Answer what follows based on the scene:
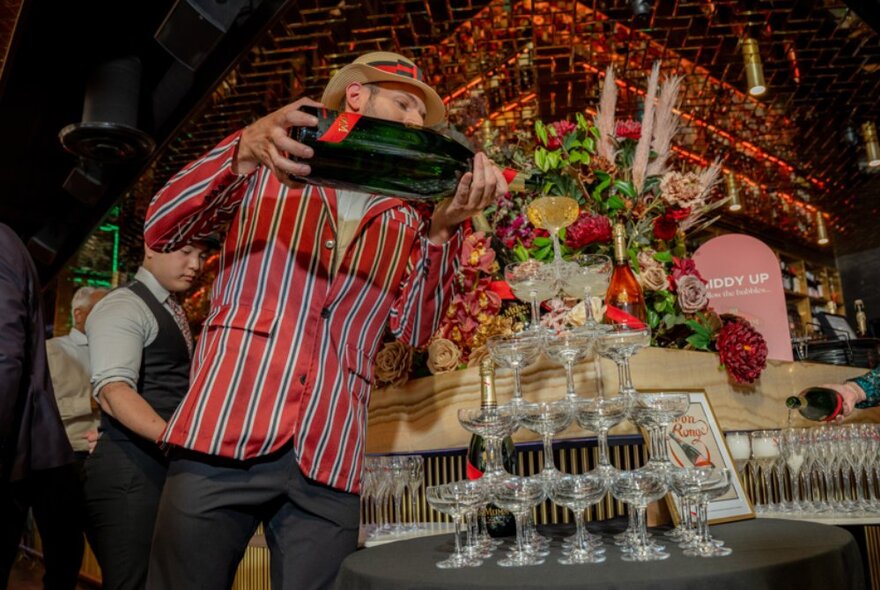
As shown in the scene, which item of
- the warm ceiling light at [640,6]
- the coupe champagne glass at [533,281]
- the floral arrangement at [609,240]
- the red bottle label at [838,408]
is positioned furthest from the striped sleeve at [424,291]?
the warm ceiling light at [640,6]

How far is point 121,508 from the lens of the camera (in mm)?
1914

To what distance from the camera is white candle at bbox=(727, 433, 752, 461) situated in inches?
65.7

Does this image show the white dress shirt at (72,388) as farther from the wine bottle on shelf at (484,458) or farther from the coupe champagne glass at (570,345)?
the coupe champagne glass at (570,345)

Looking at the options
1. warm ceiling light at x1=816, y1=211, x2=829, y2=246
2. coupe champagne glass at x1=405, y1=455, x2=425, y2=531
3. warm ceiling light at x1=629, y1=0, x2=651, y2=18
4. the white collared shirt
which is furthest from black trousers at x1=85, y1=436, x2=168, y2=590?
warm ceiling light at x1=816, y1=211, x2=829, y2=246

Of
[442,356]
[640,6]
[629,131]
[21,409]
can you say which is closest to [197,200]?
[442,356]

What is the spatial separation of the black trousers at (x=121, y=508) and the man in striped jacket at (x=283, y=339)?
91 cm

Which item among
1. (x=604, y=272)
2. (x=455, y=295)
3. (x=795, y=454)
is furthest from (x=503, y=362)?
(x=795, y=454)

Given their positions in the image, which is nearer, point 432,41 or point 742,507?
point 742,507

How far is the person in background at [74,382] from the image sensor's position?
318 centimetres

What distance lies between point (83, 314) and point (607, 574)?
3136 millimetres

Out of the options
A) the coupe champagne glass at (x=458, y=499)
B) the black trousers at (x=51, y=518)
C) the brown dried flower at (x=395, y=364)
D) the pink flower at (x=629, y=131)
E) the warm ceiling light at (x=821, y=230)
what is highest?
the warm ceiling light at (x=821, y=230)

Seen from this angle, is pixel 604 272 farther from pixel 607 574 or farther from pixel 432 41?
pixel 432 41

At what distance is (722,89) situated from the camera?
441 centimetres

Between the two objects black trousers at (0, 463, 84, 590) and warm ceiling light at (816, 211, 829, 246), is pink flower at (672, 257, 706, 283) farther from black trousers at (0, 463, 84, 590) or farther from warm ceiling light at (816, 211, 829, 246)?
warm ceiling light at (816, 211, 829, 246)
